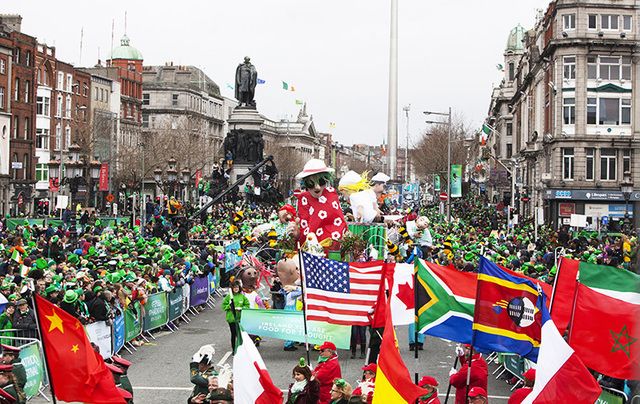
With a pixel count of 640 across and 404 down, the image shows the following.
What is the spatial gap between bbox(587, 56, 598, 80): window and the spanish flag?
48069mm

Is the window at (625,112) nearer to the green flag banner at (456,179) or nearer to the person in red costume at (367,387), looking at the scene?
the green flag banner at (456,179)

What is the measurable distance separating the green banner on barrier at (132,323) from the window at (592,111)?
4030 centimetres

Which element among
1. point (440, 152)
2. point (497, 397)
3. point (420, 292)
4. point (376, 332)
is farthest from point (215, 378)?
point (440, 152)

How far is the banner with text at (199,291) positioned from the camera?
25188 millimetres

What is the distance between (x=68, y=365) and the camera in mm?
9766

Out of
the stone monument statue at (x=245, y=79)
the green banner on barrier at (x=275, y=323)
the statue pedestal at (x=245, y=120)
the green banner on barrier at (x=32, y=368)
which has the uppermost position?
the stone monument statue at (x=245, y=79)

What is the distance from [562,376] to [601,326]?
2.34 meters

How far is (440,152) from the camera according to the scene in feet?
340

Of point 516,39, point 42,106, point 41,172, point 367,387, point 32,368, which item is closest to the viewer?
point 367,387

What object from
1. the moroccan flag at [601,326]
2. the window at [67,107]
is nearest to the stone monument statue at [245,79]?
the window at [67,107]

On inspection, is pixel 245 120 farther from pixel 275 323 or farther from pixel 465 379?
pixel 465 379

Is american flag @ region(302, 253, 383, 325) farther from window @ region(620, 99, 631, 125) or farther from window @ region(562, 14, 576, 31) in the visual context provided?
window @ region(562, 14, 576, 31)

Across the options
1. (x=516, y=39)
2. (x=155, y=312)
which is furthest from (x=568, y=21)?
(x=516, y=39)

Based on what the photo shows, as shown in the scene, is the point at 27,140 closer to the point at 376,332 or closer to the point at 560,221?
the point at 560,221
